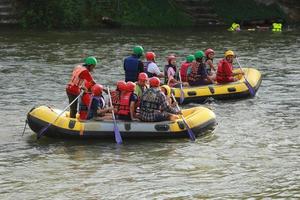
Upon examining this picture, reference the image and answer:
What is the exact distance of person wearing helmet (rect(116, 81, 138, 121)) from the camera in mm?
15281

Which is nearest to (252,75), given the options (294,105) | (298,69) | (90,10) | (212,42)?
(294,105)

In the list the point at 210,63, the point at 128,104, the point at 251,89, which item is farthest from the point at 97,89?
the point at 251,89

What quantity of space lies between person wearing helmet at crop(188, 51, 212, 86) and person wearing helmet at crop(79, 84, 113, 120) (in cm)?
522

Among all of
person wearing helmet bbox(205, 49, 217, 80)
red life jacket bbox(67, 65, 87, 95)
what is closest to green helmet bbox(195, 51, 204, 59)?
person wearing helmet bbox(205, 49, 217, 80)

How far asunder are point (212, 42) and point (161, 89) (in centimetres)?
1884

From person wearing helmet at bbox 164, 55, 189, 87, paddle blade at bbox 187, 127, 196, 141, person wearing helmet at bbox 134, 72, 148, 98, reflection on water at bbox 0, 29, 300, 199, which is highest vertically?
person wearing helmet at bbox 134, 72, 148, 98

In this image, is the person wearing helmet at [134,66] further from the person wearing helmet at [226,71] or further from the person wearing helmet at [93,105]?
the person wearing helmet at [226,71]

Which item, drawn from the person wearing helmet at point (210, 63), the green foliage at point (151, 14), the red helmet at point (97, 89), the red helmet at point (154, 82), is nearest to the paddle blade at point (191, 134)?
the red helmet at point (154, 82)

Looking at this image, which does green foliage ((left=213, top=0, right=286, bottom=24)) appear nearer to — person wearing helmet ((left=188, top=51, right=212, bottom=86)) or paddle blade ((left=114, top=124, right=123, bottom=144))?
person wearing helmet ((left=188, top=51, right=212, bottom=86))

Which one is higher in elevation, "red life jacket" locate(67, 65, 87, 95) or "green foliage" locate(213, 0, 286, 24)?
"red life jacket" locate(67, 65, 87, 95)

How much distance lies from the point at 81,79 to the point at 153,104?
5.69ft

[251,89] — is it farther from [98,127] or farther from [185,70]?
[98,127]

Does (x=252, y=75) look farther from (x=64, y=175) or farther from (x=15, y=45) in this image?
(x=15, y=45)

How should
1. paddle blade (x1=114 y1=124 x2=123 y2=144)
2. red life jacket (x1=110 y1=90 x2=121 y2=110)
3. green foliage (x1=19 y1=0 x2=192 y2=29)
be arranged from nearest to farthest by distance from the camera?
→ paddle blade (x1=114 y1=124 x2=123 y2=144)
red life jacket (x1=110 y1=90 x2=121 y2=110)
green foliage (x1=19 y1=0 x2=192 y2=29)
